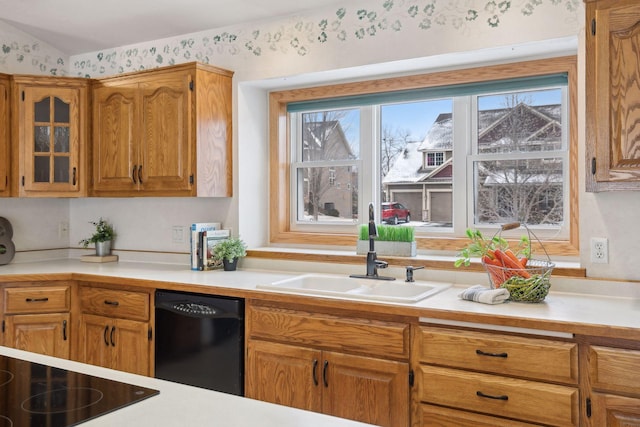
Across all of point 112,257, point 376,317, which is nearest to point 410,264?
point 376,317

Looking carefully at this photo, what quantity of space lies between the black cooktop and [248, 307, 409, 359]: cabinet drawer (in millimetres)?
1234

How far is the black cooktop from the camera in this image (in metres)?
1.07

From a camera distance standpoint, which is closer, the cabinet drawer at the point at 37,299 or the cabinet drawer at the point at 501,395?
the cabinet drawer at the point at 501,395

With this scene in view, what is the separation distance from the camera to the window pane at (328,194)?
3.41m

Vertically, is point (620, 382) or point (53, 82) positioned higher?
point (53, 82)

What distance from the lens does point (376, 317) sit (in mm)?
2311

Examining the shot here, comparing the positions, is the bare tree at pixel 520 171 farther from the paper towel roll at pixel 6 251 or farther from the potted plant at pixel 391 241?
the paper towel roll at pixel 6 251

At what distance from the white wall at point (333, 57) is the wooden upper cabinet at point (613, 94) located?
0.34 metres

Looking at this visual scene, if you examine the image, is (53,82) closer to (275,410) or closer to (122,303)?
(122,303)

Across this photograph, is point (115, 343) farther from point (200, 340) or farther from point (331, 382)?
point (331, 382)

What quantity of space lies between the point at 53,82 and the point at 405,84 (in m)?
2.22

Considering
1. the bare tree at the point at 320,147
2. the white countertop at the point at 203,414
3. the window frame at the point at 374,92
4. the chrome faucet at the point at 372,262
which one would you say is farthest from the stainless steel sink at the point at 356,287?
the white countertop at the point at 203,414

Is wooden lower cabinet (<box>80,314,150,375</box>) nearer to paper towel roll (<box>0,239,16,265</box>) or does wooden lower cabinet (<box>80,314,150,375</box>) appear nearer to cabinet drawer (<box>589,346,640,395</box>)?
paper towel roll (<box>0,239,16,265</box>)

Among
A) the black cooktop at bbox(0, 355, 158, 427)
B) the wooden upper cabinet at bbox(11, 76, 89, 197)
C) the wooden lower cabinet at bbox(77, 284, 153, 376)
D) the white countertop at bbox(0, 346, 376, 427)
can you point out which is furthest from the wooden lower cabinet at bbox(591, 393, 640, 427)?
the wooden upper cabinet at bbox(11, 76, 89, 197)
